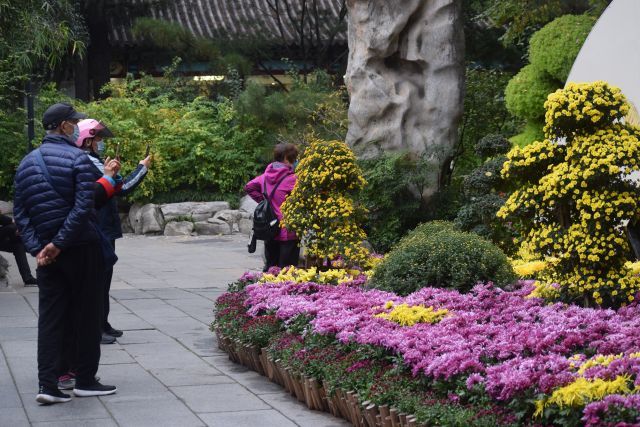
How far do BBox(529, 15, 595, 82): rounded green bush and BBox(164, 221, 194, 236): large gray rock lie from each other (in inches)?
303

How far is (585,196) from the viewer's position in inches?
261

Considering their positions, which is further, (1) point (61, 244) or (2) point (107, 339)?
(2) point (107, 339)

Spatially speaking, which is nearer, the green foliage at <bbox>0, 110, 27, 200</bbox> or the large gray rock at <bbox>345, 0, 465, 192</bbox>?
the large gray rock at <bbox>345, 0, 465, 192</bbox>

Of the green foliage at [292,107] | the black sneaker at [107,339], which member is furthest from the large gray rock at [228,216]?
the black sneaker at [107,339]

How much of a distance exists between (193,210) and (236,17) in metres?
7.12

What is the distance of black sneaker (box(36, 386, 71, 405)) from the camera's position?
242 inches

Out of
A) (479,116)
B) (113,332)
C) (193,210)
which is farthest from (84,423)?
(193,210)

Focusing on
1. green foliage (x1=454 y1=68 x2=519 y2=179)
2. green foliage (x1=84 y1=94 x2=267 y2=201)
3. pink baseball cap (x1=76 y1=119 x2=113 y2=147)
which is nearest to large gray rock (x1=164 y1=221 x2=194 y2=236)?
green foliage (x1=84 y1=94 x2=267 y2=201)

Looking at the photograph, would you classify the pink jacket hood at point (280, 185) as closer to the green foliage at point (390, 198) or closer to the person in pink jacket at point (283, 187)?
the person in pink jacket at point (283, 187)

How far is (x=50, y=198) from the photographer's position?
6.22 metres

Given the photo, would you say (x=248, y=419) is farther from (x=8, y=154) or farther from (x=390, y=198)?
(x=8, y=154)

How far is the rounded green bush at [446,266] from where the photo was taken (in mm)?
7793

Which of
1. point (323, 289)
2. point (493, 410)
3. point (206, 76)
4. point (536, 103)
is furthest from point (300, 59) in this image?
point (493, 410)

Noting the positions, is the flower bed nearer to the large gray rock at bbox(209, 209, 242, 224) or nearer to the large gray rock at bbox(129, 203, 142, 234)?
the large gray rock at bbox(209, 209, 242, 224)
